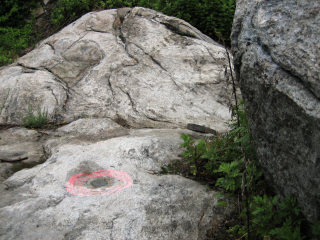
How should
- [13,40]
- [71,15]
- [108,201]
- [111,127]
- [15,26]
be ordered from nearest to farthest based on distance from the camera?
[108,201], [111,127], [71,15], [13,40], [15,26]

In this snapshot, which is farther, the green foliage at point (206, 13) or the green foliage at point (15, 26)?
the green foliage at point (15, 26)

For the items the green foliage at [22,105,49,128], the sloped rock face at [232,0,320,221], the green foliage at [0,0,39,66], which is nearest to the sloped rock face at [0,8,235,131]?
the green foliage at [22,105,49,128]

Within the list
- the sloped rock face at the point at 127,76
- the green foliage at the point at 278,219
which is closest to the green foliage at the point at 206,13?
the sloped rock face at the point at 127,76

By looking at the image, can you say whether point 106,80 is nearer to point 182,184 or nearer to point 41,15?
point 182,184

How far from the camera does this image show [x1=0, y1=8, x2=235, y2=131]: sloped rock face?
4.98 meters

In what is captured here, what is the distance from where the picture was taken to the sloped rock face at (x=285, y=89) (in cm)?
200

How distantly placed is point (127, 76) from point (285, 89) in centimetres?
358

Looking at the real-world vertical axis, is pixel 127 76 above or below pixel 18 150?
above

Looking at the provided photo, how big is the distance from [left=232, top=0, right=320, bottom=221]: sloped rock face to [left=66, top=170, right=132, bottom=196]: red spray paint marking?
4.25ft

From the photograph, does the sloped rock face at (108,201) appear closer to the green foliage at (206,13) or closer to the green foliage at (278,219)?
the green foliage at (278,219)

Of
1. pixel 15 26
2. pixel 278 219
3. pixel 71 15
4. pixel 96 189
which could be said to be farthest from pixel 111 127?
pixel 15 26

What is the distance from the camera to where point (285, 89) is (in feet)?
7.04

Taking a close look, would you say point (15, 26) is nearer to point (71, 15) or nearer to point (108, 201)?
point (71, 15)

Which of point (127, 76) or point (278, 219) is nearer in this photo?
point (278, 219)
